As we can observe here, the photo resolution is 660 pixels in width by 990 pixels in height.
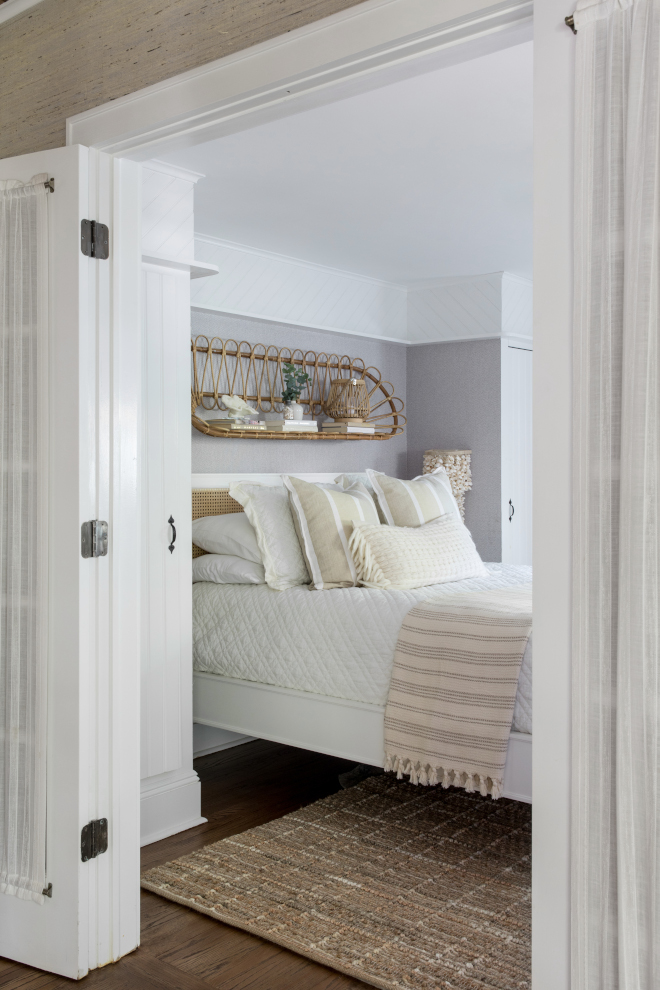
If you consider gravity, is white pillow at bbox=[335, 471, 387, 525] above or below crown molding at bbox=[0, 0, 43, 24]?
below

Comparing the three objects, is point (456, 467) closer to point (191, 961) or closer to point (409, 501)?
point (409, 501)

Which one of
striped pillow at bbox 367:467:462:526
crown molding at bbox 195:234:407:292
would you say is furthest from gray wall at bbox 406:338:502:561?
striped pillow at bbox 367:467:462:526

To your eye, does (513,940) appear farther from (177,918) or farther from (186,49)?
(186,49)

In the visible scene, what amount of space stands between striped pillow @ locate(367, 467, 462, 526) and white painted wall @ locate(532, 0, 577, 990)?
273 centimetres

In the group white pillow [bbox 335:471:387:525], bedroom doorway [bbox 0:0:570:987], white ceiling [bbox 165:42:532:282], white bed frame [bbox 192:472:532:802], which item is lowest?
white bed frame [bbox 192:472:532:802]

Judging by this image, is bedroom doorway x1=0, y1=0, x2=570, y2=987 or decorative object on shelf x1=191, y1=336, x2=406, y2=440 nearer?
bedroom doorway x1=0, y1=0, x2=570, y2=987

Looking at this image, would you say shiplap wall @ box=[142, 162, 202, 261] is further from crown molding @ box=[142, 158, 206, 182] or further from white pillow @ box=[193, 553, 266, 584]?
white pillow @ box=[193, 553, 266, 584]

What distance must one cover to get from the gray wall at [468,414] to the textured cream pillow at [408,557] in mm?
1643

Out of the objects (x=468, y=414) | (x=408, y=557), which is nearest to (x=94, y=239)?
(x=408, y=557)

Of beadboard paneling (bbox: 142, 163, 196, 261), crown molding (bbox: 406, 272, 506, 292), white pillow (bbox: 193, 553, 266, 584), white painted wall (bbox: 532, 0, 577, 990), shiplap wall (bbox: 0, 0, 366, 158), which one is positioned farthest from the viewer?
crown molding (bbox: 406, 272, 506, 292)

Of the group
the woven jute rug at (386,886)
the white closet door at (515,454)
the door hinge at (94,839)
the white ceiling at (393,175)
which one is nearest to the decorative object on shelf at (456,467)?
the white closet door at (515,454)

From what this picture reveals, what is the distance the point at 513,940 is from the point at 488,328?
389 cm

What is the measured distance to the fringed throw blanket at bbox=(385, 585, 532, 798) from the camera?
2.70m

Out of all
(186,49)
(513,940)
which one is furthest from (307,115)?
(513,940)
